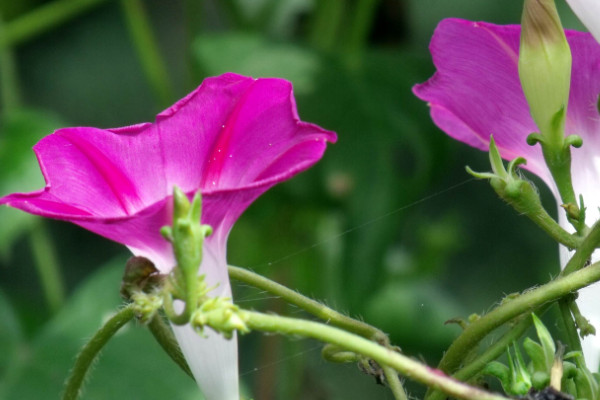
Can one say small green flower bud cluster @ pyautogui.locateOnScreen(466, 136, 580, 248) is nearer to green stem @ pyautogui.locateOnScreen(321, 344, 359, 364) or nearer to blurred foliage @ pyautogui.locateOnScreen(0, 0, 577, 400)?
green stem @ pyautogui.locateOnScreen(321, 344, 359, 364)

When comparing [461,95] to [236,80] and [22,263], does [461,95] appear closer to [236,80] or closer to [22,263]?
[236,80]

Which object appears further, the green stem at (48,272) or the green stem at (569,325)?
the green stem at (48,272)

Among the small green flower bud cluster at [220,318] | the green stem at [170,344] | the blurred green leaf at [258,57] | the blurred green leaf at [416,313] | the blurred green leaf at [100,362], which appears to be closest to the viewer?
the small green flower bud cluster at [220,318]

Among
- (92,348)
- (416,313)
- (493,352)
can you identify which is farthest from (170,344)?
(416,313)

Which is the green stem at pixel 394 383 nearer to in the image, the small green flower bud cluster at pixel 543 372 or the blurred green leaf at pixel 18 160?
the small green flower bud cluster at pixel 543 372

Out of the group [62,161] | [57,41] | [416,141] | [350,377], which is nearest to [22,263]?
[57,41]

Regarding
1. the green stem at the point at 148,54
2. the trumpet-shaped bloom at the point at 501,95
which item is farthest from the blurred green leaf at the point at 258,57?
the trumpet-shaped bloom at the point at 501,95

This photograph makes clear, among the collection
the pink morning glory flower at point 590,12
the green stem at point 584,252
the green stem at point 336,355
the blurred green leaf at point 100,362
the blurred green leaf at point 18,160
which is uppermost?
the pink morning glory flower at point 590,12

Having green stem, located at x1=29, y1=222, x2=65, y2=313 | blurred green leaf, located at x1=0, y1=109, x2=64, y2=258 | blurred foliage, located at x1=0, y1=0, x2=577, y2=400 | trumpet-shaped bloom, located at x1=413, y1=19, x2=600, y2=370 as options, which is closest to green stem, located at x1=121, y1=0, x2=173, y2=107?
blurred foliage, located at x1=0, y1=0, x2=577, y2=400
